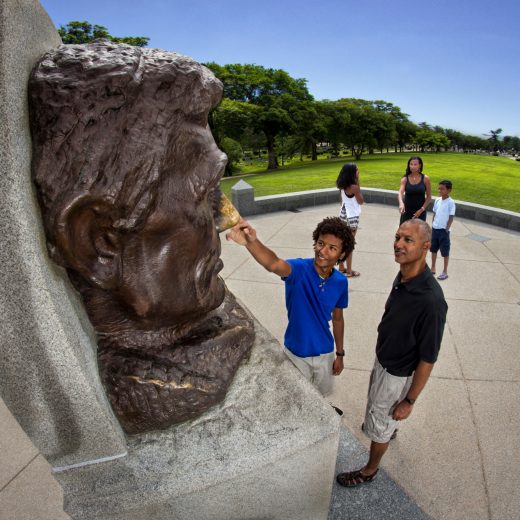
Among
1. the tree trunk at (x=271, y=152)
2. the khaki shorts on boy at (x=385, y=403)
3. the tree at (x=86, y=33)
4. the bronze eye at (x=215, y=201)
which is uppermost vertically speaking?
the tree at (x=86, y=33)

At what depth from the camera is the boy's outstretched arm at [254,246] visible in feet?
7.36

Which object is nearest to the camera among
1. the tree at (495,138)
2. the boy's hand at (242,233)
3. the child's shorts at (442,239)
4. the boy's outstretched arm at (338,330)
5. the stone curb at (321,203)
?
the boy's hand at (242,233)

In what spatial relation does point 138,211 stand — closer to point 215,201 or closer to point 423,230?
point 215,201

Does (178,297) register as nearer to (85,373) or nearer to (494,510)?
(85,373)

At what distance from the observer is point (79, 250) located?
146cm

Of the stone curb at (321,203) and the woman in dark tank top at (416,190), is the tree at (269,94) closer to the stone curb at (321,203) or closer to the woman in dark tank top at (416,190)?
the stone curb at (321,203)

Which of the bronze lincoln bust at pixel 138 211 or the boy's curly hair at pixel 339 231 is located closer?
the bronze lincoln bust at pixel 138 211

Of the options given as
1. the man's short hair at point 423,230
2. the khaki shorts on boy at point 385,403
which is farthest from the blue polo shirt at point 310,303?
the man's short hair at point 423,230

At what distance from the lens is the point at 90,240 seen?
149 centimetres

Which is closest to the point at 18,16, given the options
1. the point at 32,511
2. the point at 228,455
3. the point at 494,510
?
the point at 228,455

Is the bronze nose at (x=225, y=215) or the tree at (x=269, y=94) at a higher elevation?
the tree at (x=269, y=94)

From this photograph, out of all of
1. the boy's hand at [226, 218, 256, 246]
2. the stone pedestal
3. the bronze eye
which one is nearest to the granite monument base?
the stone pedestal

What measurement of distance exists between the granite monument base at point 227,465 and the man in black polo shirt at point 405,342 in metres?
0.54

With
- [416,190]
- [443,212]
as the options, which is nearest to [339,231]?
[443,212]
